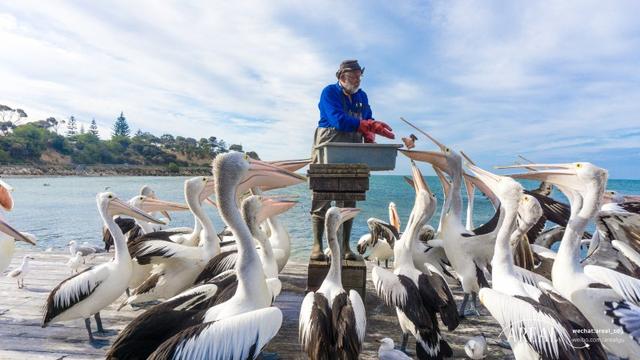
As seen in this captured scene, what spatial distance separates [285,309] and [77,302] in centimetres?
166

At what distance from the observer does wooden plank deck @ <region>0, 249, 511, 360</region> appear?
8.26 feet

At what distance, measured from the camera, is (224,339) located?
5.83 ft

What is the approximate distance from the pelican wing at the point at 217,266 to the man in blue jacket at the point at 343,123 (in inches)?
32.5

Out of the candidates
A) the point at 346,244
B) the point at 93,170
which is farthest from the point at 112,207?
the point at 93,170

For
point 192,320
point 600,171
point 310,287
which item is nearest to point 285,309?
point 310,287

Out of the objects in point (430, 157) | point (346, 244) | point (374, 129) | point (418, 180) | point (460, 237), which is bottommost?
point (346, 244)

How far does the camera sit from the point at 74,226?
40.9ft

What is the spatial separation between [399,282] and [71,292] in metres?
2.42

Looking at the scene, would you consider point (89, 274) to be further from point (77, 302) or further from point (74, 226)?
point (74, 226)

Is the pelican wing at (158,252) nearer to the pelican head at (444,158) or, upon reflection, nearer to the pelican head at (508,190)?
the pelican head at (444,158)

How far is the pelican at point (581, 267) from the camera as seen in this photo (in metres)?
2.28

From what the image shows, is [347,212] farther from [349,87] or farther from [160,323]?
[160,323]

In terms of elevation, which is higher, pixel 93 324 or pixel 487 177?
pixel 487 177

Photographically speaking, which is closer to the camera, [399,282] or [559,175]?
[399,282]
